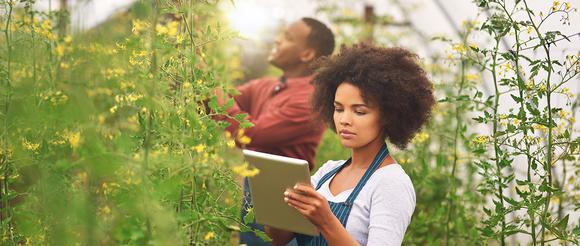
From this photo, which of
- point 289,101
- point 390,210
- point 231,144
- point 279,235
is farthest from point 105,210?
point 289,101

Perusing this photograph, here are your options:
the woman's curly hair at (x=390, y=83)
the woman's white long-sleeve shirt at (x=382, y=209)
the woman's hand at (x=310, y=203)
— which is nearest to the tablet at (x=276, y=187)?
the woman's hand at (x=310, y=203)

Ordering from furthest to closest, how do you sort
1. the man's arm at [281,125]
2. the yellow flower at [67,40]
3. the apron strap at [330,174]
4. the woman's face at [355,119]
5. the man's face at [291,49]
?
the man's face at [291,49] < the man's arm at [281,125] < the yellow flower at [67,40] < the apron strap at [330,174] < the woman's face at [355,119]

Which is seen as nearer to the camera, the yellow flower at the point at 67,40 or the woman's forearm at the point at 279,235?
the woman's forearm at the point at 279,235

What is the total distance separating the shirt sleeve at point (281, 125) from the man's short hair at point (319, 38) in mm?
380

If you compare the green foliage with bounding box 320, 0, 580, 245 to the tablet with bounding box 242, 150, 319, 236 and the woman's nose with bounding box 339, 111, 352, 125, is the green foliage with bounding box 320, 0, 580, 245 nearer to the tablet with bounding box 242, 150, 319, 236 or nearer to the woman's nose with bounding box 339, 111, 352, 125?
the woman's nose with bounding box 339, 111, 352, 125

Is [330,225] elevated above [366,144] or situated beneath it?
situated beneath

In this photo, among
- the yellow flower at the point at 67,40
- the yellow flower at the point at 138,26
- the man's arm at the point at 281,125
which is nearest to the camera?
the yellow flower at the point at 138,26

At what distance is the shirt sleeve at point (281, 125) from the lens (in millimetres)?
3750

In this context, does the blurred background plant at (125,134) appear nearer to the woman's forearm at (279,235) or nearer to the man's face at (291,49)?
the woman's forearm at (279,235)

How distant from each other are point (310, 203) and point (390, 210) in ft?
0.76

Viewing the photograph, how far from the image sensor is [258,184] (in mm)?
2066

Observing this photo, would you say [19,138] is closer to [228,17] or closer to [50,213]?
[50,213]

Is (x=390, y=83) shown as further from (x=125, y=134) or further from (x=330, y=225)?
(x=125, y=134)

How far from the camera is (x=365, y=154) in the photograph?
230 centimetres
